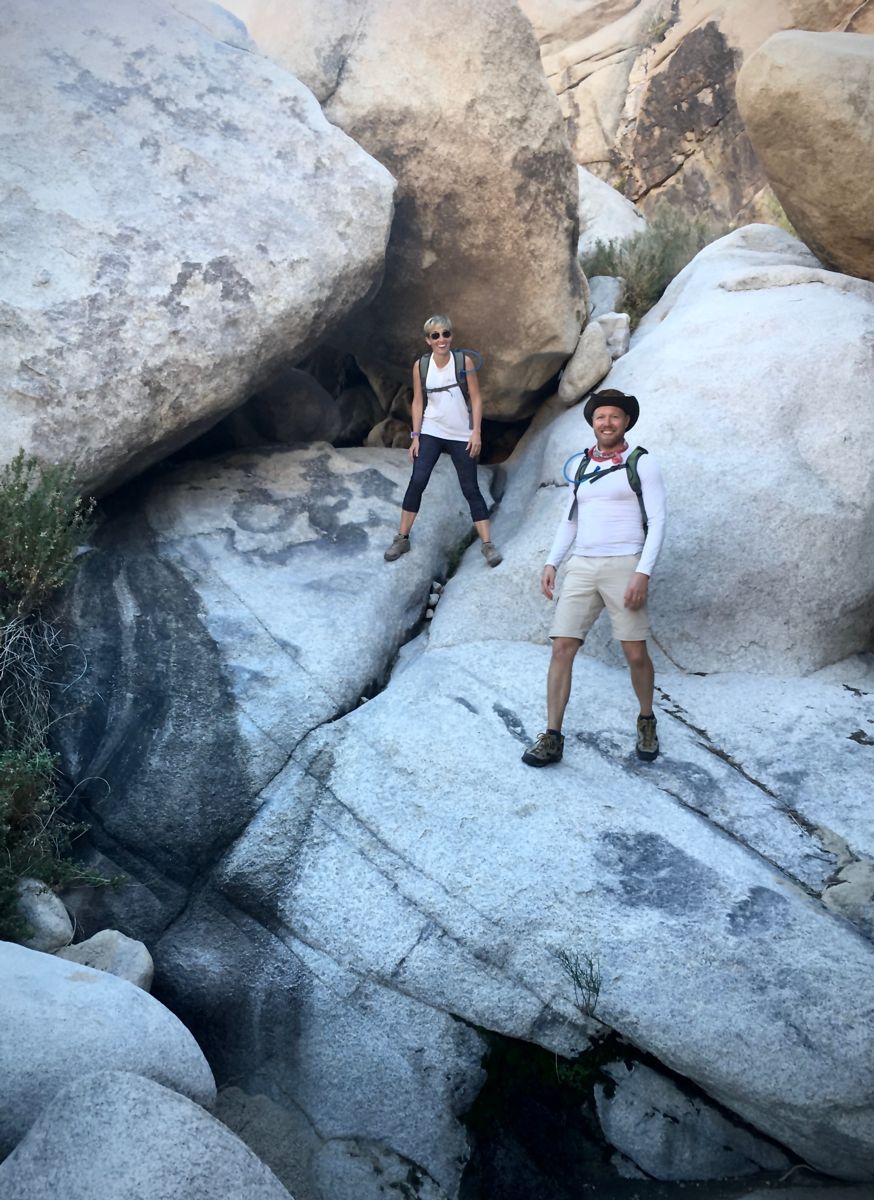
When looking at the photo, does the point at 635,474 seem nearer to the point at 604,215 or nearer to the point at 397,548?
the point at 397,548

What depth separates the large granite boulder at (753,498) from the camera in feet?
21.1

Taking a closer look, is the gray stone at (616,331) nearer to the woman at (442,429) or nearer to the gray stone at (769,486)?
the gray stone at (769,486)

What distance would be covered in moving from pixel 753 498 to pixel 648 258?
14.3 feet

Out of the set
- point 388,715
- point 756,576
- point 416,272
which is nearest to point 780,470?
point 756,576

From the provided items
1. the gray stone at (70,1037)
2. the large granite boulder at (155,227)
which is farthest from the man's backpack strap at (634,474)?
the gray stone at (70,1037)

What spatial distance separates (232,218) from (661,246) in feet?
16.1

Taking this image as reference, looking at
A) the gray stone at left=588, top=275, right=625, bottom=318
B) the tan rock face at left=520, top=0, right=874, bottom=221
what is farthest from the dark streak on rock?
the tan rock face at left=520, top=0, right=874, bottom=221

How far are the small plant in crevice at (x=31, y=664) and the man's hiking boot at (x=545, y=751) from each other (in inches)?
88.4

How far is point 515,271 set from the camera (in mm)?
8469

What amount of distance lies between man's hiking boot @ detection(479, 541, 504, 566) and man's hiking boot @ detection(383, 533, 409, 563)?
555 mm

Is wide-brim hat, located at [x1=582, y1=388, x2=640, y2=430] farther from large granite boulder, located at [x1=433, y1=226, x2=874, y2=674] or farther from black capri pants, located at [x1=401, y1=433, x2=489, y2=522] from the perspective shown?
black capri pants, located at [x1=401, y1=433, x2=489, y2=522]

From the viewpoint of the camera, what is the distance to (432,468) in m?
7.43

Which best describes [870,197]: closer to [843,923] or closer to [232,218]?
[232,218]

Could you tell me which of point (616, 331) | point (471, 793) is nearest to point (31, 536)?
point (471, 793)
